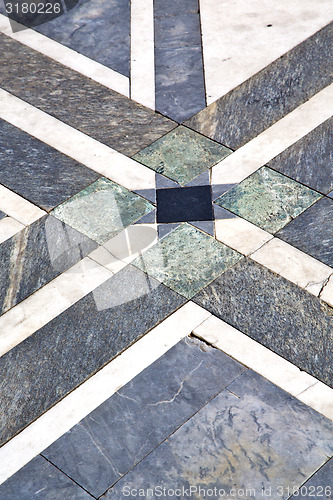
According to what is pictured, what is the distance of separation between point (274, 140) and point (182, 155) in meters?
0.63

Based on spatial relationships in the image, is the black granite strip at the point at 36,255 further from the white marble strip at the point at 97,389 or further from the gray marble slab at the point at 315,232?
the gray marble slab at the point at 315,232

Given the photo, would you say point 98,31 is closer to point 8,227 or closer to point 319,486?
point 8,227

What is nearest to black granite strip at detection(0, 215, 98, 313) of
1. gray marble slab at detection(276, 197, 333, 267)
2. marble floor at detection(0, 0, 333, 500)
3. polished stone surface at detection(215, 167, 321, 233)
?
marble floor at detection(0, 0, 333, 500)

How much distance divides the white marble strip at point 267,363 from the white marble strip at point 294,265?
47 cm

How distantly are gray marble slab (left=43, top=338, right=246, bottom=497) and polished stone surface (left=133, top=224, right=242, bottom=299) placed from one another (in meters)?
0.40

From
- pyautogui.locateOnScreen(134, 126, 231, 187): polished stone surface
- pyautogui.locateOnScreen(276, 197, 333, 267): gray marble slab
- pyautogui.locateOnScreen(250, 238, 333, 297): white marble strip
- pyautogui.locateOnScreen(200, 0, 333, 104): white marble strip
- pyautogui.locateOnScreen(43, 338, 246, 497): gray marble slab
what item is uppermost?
pyautogui.locateOnScreen(200, 0, 333, 104): white marble strip

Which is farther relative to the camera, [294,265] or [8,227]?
[8,227]

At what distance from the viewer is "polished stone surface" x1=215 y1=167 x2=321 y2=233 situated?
3.91m

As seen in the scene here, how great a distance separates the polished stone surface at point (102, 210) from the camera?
393 centimetres

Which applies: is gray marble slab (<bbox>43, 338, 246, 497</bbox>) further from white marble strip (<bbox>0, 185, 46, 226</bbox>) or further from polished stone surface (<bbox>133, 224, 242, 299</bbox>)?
white marble strip (<bbox>0, 185, 46, 226</bbox>)

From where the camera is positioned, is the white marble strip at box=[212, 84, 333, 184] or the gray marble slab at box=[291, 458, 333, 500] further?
the white marble strip at box=[212, 84, 333, 184]

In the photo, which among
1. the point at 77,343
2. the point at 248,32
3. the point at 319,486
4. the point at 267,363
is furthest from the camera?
the point at 248,32

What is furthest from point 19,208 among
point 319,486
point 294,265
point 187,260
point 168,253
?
point 319,486

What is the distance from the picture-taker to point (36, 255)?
150 inches
